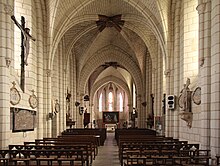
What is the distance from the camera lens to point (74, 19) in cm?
2147

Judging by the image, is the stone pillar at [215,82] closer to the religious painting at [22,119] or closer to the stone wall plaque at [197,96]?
the stone wall plaque at [197,96]

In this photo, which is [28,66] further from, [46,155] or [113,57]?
[113,57]

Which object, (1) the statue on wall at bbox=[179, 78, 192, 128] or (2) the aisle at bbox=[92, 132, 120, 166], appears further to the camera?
(1) the statue on wall at bbox=[179, 78, 192, 128]

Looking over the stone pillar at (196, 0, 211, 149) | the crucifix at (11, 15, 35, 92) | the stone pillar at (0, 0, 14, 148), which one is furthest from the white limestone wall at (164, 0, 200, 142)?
the stone pillar at (0, 0, 14, 148)

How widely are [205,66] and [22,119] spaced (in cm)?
774

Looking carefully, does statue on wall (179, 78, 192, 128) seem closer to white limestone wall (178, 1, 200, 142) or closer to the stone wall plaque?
white limestone wall (178, 1, 200, 142)

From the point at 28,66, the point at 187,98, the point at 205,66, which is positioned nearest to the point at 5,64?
the point at 28,66

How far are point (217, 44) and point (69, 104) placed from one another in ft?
66.3

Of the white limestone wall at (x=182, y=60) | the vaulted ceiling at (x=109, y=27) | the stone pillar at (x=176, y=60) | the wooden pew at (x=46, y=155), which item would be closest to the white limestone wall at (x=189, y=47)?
the white limestone wall at (x=182, y=60)

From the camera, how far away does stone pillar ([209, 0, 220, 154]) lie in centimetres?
1021

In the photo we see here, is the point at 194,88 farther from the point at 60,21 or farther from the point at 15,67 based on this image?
the point at 60,21

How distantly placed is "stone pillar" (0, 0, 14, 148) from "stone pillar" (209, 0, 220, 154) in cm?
691

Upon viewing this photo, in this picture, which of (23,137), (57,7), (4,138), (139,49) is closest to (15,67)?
(23,137)

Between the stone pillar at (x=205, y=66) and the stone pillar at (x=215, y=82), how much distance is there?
295mm
